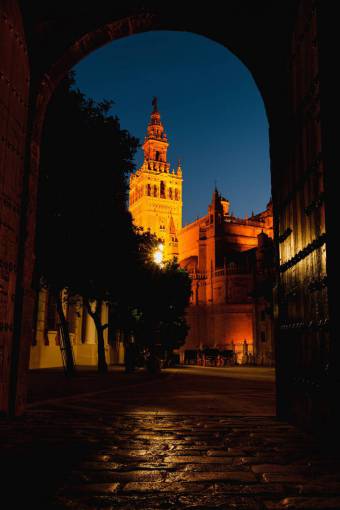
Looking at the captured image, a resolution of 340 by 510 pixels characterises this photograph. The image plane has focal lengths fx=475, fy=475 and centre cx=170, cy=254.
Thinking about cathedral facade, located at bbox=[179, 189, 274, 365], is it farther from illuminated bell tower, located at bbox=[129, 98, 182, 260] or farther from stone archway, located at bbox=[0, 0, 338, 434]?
stone archway, located at bbox=[0, 0, 338, 434]

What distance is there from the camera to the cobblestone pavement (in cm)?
273

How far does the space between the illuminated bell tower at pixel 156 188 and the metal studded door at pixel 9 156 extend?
111m

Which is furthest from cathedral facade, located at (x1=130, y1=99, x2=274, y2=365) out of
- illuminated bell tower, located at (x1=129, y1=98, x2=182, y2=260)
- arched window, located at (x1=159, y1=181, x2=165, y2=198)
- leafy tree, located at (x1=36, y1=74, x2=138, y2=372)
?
leafy tree, located at (x1=36, y1=74, x2=138, y2=372)

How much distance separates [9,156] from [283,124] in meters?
3.76

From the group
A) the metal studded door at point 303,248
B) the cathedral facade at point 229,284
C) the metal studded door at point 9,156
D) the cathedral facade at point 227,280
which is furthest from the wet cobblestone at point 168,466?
the cathedral facade at point 229,284

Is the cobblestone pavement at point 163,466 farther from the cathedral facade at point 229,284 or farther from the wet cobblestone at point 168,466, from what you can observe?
the cathedral facade at point 229,284

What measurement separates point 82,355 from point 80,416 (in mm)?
27691

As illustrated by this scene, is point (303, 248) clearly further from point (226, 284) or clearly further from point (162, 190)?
point (162, 190)

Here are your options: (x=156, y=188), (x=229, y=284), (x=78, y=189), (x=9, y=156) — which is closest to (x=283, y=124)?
(x=9, y=156)

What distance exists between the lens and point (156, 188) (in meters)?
127

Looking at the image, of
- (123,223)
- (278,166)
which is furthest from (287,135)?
(123,223)

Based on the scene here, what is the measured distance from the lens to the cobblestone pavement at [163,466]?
273 cm

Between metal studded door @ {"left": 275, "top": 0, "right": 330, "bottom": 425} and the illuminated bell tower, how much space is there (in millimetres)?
111864

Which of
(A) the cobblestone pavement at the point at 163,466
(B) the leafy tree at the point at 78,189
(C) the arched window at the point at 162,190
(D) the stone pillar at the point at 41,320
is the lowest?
(A) the cobblestone pavement at the point at 163,466
